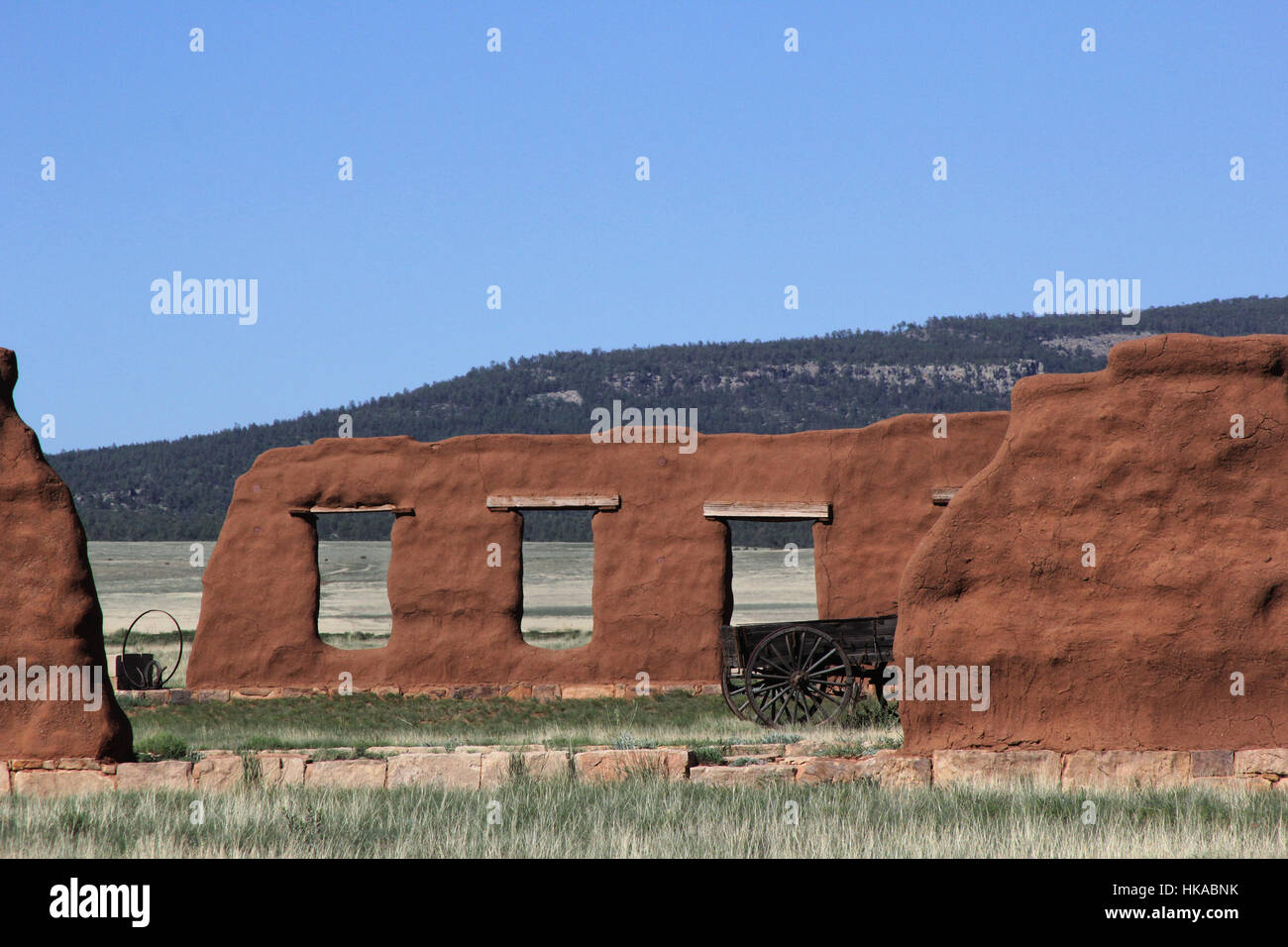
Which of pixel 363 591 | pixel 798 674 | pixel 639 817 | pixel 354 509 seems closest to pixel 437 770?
pixel 639 817

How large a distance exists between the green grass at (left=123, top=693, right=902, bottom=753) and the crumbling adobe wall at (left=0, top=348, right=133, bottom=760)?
1.83m

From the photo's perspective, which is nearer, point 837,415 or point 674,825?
point 674,825

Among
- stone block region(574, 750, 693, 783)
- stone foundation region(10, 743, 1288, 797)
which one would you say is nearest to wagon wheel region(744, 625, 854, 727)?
stone foundation region(10, 743, 1288, 797)

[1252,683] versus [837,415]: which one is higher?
[837,415]

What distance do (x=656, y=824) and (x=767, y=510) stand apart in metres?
9.57

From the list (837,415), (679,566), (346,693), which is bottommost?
(346,693)

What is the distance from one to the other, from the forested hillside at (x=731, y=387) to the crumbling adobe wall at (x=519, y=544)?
5854cm

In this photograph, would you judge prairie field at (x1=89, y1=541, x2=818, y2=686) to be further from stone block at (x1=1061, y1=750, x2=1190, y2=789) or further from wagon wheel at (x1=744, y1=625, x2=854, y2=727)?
stone block at (x1=1061, y1=750, x2=1190, y2=789)

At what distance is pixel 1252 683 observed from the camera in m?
9.57

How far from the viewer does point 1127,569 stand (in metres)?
9.80

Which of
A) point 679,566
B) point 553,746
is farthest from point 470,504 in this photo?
point 553,746
